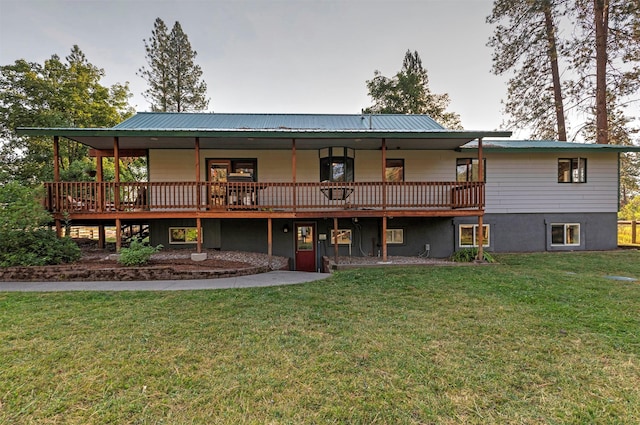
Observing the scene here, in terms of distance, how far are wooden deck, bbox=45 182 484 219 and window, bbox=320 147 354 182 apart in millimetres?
591

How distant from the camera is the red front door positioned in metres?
11.0

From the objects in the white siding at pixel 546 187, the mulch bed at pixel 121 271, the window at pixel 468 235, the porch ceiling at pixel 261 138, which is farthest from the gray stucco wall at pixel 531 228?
the mulch bed at pixel 121 271

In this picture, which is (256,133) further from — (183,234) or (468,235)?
(468,235)

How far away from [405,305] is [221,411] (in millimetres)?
3635

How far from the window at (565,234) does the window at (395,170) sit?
21.5 feet

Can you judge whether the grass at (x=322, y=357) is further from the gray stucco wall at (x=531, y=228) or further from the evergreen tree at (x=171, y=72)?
the evergreen tree at (x=171, y=72)

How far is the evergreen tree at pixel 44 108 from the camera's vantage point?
16.0 metres

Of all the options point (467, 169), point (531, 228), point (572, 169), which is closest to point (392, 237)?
point (467, 169)

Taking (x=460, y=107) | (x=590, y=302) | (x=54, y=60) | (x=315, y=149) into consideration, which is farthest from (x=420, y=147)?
(x=54, y=60)

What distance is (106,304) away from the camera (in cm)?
519

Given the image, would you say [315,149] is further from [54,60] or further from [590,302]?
[54,60]

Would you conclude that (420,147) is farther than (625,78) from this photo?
No

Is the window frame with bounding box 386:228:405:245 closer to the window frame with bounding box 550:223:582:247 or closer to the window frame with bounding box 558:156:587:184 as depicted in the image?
the window frame with bounding box 550:223:582:247

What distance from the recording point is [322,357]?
3.33 m
